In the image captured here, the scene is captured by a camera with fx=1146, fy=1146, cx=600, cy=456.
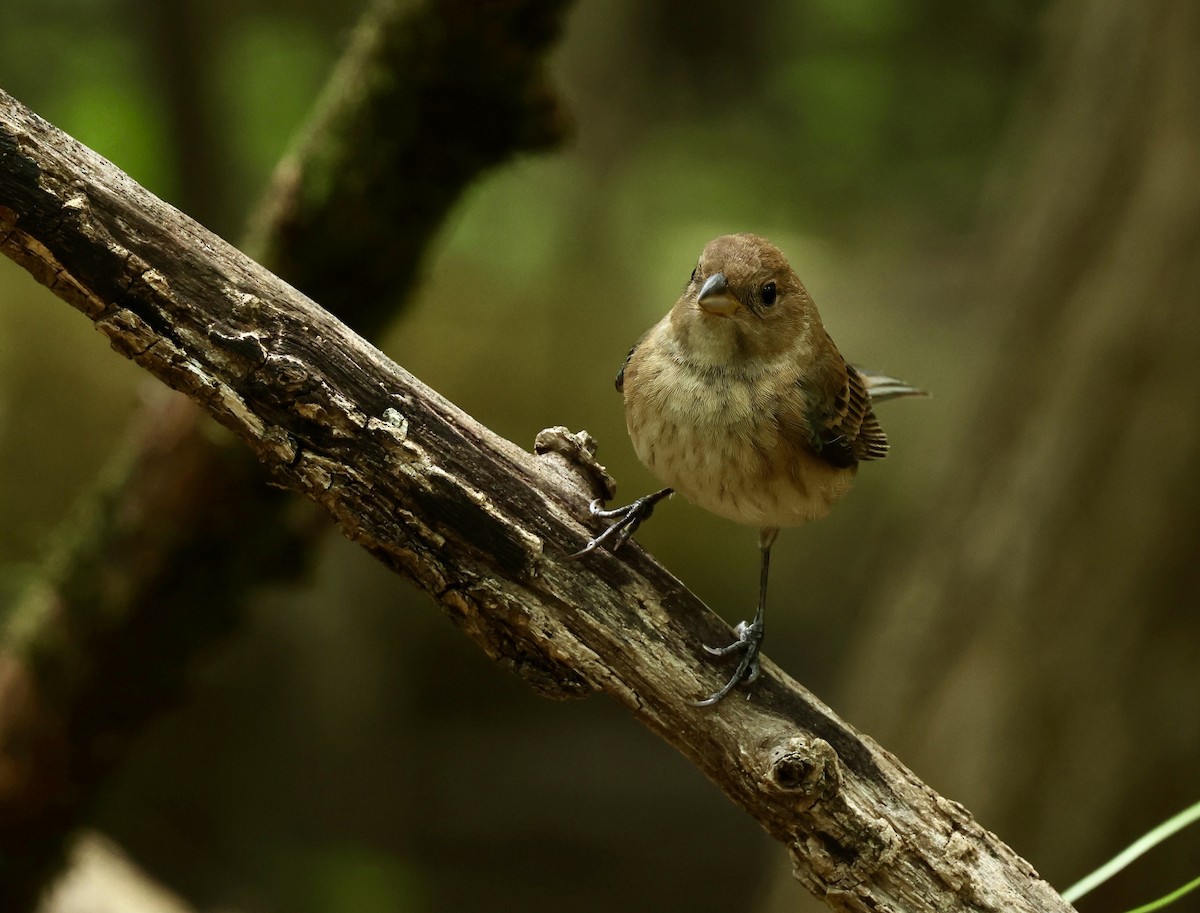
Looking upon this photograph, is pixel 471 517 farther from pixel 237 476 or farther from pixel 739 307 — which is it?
pixel 237 476

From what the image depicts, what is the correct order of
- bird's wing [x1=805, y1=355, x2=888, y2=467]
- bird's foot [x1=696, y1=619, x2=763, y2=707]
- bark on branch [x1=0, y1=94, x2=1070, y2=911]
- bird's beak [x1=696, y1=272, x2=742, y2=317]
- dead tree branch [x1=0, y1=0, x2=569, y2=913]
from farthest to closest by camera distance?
dead tree branch [x1=0, y1=0, x2=569, y2=913] → bird's wing [x1=805, y1=355, x2=888, y2=467] → bird's beak [x1=696, y1=272, x2=742, y2=317] → bird's foot [x1=696, y1=619, x2=763, y2=707] → bark on branch [x1=0, y1=94, x2=1070, y2=911]

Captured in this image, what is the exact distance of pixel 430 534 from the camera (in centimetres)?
228

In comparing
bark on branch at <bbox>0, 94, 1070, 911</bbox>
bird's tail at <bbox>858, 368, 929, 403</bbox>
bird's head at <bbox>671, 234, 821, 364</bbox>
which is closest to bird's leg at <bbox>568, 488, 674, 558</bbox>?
bark on branch at <bbox>0, 94, 1070, 911</bbox>

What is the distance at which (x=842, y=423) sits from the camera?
305 centimetres

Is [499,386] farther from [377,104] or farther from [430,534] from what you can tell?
[430,534]

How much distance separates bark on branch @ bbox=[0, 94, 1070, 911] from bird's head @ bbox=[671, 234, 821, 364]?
0.55m

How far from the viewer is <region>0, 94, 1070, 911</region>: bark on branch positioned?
Answer: 7.10ft

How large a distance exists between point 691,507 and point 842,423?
13.6 feet

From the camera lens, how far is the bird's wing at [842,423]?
2.94m

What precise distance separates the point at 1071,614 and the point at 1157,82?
2273 mm

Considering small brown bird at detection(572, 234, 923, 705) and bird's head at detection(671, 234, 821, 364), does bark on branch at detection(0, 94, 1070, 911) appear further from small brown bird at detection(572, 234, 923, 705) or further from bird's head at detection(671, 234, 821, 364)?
bird's head at detection(671, 234, 821, 364)

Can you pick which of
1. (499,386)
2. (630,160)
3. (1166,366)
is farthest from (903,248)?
(1166,366)

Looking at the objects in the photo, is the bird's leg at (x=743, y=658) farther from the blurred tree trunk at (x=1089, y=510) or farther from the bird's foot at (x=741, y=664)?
the blurred tree trunk at (x=1089, y=510)

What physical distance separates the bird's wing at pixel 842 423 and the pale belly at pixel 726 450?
0.08 meters
